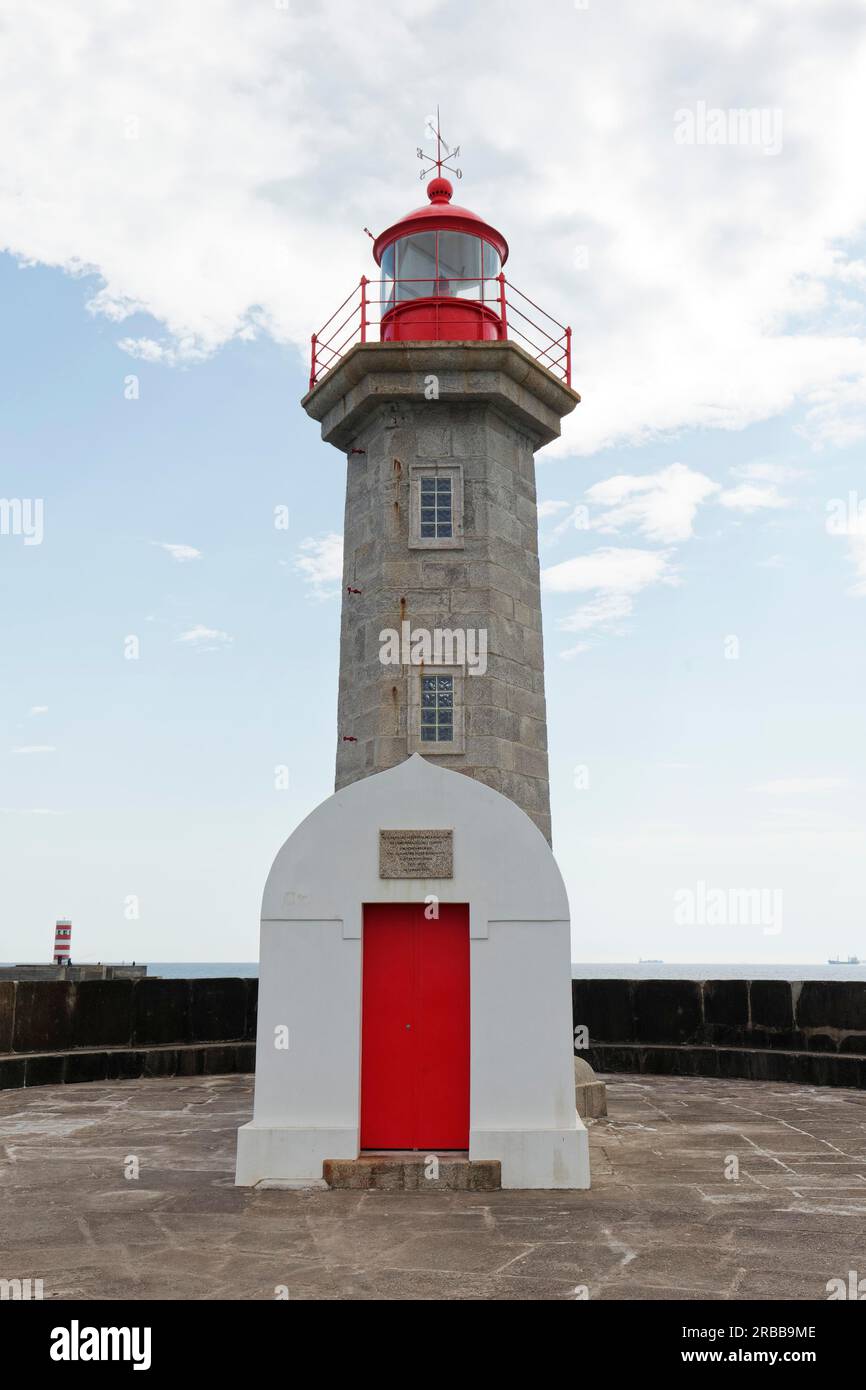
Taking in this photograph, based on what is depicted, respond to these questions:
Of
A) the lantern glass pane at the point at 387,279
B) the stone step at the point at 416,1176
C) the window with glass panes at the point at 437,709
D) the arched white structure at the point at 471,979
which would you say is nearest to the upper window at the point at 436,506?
the window with glass panes at the point at 437,709

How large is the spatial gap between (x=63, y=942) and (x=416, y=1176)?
2410cm

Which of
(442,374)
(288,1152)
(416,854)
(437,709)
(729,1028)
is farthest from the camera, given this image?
(729,1028)

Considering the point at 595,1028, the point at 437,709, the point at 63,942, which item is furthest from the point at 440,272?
the point at 63,942

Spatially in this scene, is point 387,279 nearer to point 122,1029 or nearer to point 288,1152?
point 122,1029

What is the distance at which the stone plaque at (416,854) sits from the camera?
8.78 metres

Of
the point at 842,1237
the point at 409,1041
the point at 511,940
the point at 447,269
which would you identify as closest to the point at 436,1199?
the point at 409,1041

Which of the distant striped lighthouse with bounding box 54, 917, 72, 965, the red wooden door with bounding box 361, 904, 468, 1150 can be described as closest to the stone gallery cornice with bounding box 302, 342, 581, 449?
the red wooden door with bounding box 361, 904, 468, 1150

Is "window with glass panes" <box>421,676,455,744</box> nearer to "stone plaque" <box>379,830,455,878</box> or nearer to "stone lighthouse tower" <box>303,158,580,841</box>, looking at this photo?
"stone lighthouse tower" <box>303,158,580,841</box>

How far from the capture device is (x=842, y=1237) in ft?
21.8

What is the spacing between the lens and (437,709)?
1280cm

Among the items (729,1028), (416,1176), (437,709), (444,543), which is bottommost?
(416,1176)

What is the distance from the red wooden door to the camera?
862 centimetres

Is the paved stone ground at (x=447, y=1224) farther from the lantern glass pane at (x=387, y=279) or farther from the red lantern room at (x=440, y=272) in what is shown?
the lantern glass pane at (x=387, y=279)

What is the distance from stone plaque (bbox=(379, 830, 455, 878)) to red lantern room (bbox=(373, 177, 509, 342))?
796 cm
